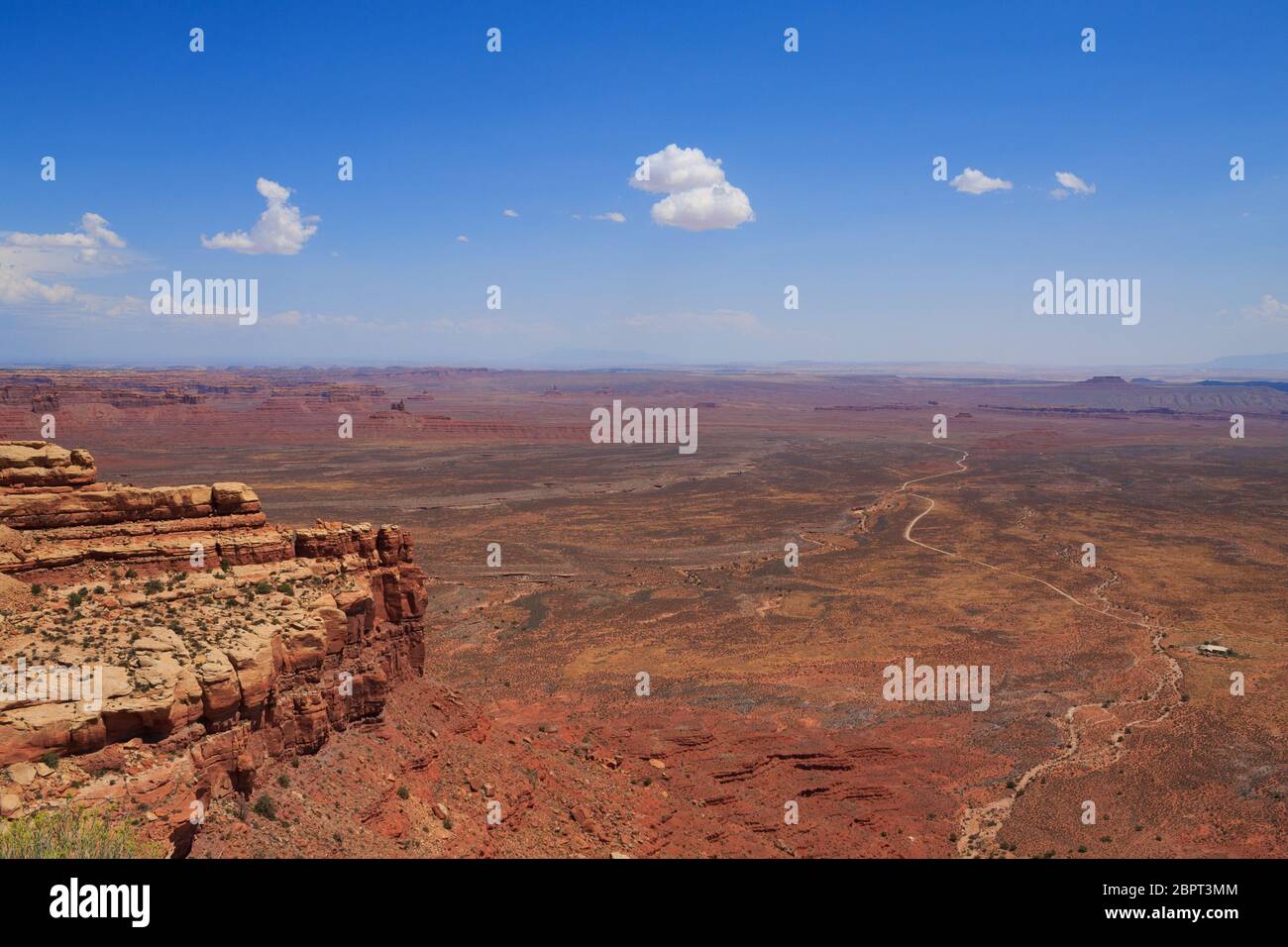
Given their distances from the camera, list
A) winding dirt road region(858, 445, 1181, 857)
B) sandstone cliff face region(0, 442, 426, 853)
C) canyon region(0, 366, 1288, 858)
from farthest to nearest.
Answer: winding dirt road region(858, 445, 1181, 857) → canyon region(0, 366, 1288, 858) → sandstone cliff face region(0, 442, 426, 853)

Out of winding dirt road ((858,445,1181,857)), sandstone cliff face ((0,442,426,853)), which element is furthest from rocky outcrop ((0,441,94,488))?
winding dirt road ((858,445,1181,857))

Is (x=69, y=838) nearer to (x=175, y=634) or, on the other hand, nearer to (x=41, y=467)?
(x=175, y=634)

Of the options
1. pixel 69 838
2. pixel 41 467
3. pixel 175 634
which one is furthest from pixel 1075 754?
pixel 41 467

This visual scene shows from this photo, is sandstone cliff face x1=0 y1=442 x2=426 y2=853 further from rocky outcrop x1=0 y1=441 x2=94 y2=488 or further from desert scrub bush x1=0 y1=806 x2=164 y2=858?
desert scrub bush x1=0 y1=806 x2=164 y2=858

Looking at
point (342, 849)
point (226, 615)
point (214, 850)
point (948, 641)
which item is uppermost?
point (226, 615)
